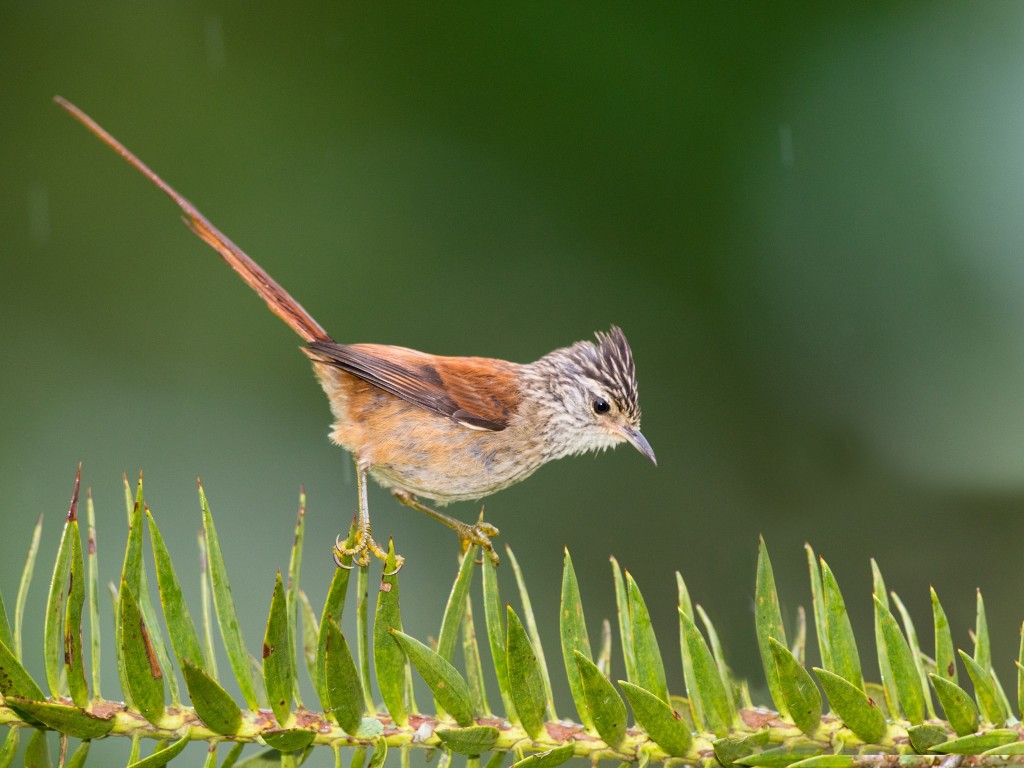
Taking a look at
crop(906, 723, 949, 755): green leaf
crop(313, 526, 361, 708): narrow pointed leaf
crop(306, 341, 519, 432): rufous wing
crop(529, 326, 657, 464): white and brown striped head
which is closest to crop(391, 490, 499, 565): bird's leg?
Answer: crop(306, 341, 519, 432): rufous wing

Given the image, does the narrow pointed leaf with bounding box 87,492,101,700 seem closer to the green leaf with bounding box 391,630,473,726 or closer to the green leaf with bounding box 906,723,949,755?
the green leaf with bounding box 391,630,473,726

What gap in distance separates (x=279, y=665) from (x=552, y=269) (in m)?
2.40

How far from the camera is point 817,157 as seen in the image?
11.2 ft

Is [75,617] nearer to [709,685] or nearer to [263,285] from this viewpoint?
[709,685]

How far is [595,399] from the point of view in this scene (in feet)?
11.4

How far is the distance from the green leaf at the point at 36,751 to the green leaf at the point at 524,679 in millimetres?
611

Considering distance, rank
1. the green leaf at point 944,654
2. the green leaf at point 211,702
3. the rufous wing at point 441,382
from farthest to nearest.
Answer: the rufous wing at point 441,382 → the green leaf at point 944,654 → the green leaf at point 211,702

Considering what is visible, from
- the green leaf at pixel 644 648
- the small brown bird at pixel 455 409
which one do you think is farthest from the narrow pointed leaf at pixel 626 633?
the small brown bird at pixel 455 409

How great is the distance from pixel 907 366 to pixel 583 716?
2372 mm

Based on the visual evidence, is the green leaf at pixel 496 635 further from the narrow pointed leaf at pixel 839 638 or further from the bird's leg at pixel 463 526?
the bird's leg at pixel 463 526

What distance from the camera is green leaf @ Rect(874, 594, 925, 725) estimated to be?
51.5 inches

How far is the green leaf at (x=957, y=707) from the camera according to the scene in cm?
125

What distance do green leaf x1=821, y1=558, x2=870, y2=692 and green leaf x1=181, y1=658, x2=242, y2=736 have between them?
0.78 meters

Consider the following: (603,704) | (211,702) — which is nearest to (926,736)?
(603,704)
